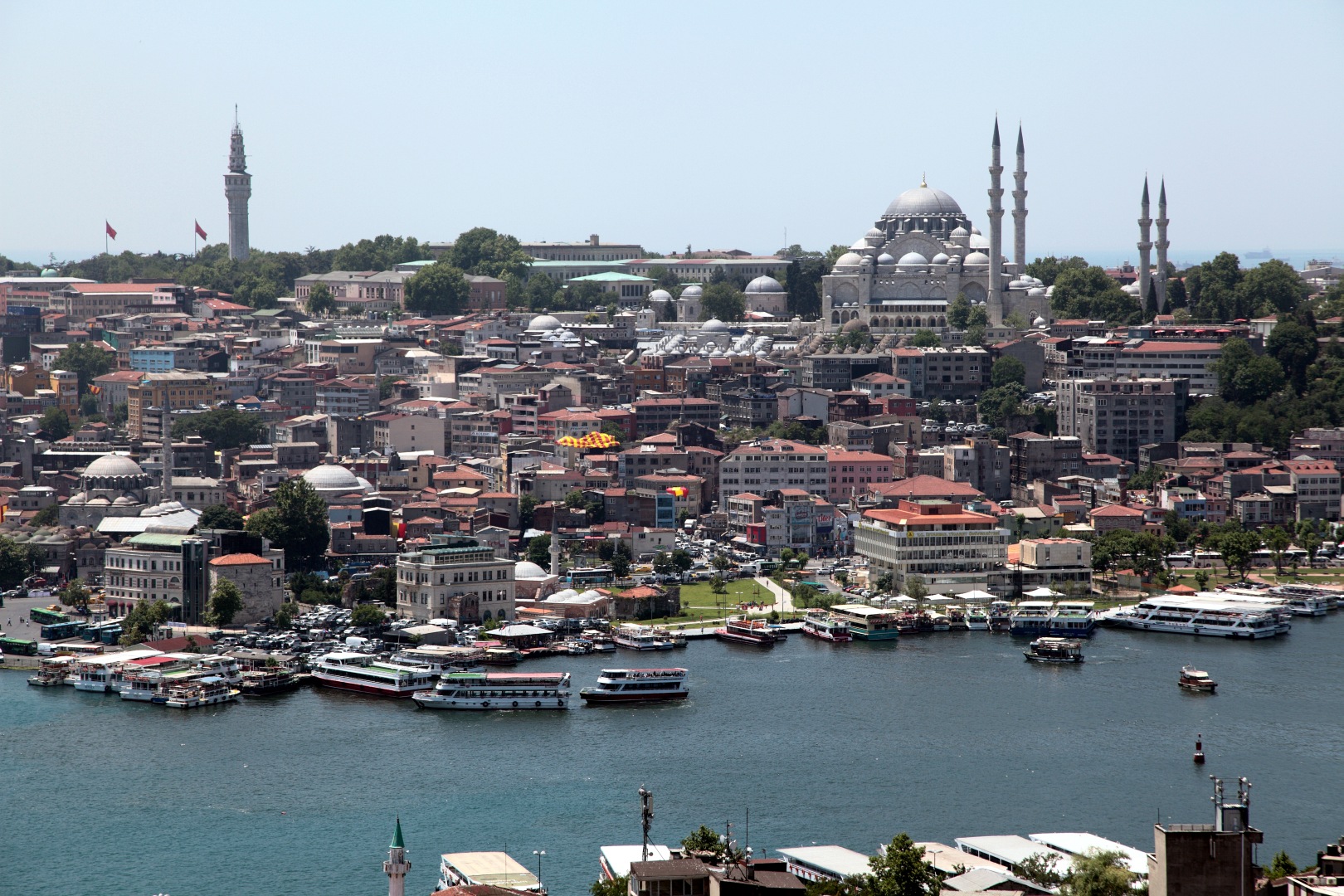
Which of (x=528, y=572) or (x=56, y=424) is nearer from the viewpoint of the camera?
(x=528, y=572)

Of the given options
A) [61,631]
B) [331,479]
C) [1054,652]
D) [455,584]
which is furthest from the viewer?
[331,479]

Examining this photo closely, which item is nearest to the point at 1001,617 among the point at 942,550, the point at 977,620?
the point at 977,620

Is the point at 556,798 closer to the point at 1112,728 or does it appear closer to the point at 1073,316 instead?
the point at 1112,728

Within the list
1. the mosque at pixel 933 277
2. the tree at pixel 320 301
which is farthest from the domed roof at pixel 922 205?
the tree at pixel 320 301

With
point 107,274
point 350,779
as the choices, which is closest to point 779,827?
point 350,779

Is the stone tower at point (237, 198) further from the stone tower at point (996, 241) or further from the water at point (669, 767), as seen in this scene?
the water at point (669, 767)

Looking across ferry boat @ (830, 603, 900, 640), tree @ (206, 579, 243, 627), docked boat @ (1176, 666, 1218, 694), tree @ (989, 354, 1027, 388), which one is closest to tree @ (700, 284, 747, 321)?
tree @ (989, 354, 1027, 388)

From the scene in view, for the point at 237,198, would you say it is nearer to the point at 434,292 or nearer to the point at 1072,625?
the point at 434,292
